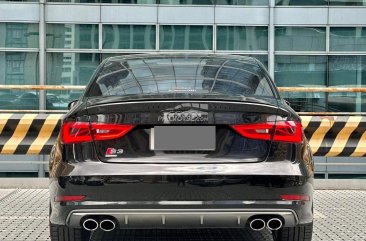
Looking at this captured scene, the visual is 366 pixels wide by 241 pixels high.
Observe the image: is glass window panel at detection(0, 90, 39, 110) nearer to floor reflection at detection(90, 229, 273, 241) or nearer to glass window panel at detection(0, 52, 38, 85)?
glass window panel at detection(0, 52, 38, 85)

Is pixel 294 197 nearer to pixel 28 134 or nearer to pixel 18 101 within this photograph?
pixel 28 134

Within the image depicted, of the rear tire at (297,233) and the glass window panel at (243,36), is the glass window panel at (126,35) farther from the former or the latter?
the rear tire at (297,233)

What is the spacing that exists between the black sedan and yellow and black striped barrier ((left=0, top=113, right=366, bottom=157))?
13.0 feet

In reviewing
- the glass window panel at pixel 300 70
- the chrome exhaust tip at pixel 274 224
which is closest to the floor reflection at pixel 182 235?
the chrome exhaust tip at pixel 274 224

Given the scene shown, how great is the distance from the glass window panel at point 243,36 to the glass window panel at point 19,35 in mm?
6162

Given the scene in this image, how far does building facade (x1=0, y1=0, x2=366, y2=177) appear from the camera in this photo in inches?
821

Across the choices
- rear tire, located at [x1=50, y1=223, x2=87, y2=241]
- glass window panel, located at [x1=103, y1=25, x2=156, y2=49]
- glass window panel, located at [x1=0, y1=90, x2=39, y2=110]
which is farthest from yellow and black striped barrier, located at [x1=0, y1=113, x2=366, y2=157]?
glass window panel, located at [x1=103, y1=25, x2=156, y2=49]

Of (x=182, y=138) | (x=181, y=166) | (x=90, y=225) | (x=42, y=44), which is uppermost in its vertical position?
(x=42, y=44)

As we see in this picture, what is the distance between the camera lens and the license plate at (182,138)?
12.8 ft

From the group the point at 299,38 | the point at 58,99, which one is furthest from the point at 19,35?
the point at 299,38

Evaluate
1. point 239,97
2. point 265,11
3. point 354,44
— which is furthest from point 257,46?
point 239,97

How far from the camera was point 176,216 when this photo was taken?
3895mm

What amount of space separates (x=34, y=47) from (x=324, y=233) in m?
16.9

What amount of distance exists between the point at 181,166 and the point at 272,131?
0.62m
